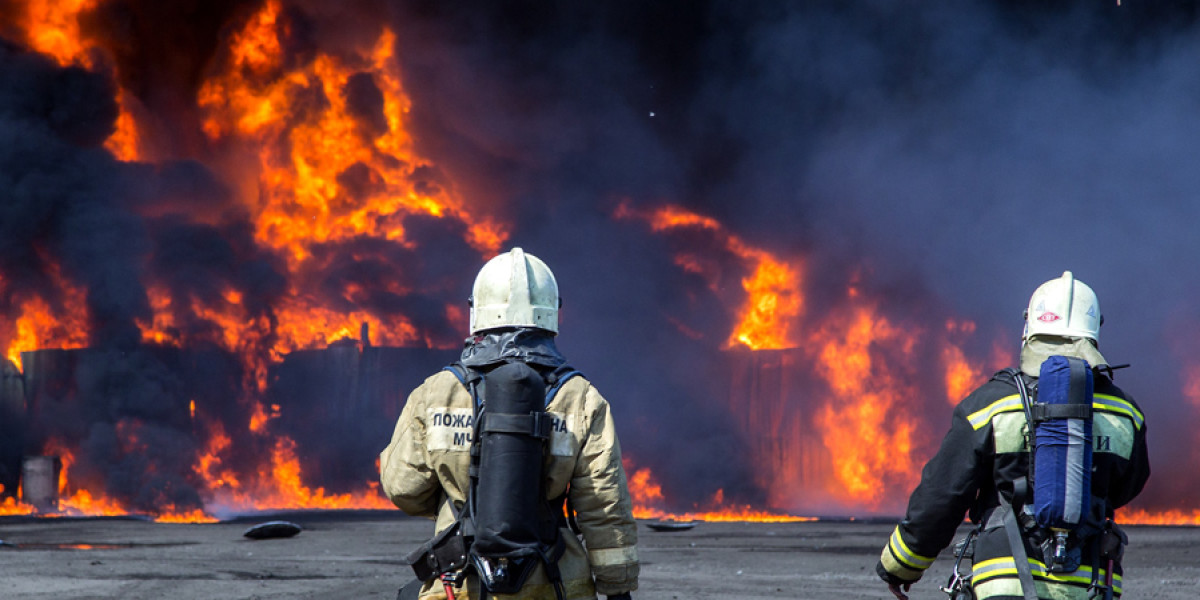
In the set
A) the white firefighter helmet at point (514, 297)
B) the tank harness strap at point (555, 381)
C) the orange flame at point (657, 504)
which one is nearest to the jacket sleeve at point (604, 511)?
the tank harness strap at point (555, 381)

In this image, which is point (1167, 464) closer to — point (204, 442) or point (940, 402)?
point (940, 402)

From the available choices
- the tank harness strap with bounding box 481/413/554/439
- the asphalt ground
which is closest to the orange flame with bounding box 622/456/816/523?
the asphalt ground

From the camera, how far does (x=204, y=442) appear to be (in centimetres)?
4662

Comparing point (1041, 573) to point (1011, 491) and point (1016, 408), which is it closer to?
point (1011, 491)

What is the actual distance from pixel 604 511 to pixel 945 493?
3.82 ft

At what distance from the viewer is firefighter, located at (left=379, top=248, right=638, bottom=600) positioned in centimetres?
358

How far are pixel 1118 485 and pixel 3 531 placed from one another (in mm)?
27554

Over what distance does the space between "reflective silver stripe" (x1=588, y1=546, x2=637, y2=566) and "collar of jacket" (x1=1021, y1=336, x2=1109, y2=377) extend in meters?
1.51

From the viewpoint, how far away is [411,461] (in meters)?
3.70

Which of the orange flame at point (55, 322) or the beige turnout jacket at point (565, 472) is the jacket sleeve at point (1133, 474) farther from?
the orange flame at point (55, 322)

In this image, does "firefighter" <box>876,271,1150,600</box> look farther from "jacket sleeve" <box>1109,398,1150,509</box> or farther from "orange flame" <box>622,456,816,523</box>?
"orange flame" <box>622,456,816,523</box>

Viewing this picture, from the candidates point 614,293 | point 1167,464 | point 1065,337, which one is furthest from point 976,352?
point 1065,337

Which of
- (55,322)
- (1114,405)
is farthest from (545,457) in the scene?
(55,322)

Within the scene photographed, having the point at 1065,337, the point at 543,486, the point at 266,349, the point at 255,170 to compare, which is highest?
the point at 255,170
